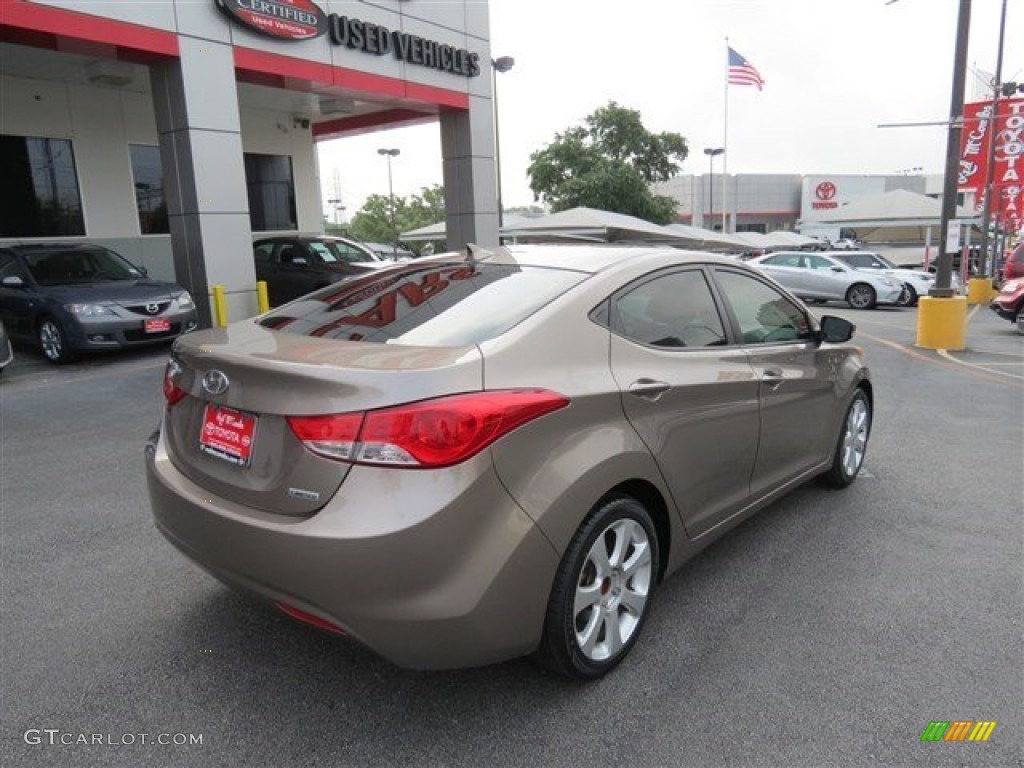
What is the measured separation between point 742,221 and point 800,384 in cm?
6564

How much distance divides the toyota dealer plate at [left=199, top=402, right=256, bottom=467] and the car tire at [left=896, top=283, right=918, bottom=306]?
20.0 metres

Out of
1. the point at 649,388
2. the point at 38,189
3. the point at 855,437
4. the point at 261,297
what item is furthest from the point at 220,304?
the point at 649,388

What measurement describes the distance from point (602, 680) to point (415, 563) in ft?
3.33

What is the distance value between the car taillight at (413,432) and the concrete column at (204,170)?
9.06 metres

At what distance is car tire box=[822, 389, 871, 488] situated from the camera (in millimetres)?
4570

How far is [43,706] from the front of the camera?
2.58 m

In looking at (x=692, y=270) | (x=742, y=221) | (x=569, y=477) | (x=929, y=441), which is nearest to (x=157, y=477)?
(x=569, y=477)

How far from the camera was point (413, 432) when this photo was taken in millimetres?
2170

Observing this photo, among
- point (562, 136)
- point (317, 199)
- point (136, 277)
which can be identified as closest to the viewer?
point (136, 277)

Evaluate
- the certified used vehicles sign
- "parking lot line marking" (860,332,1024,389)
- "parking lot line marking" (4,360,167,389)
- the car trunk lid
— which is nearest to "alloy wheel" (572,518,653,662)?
the car trunk lid

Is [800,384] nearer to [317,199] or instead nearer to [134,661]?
[134,661]

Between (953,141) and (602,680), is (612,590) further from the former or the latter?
(953,141)

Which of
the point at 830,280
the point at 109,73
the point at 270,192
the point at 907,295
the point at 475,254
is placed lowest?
the point at 907,295

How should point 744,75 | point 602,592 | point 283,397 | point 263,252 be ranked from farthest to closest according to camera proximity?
point 744,75 → point 263,252 → point 602,592 → point 283,397
